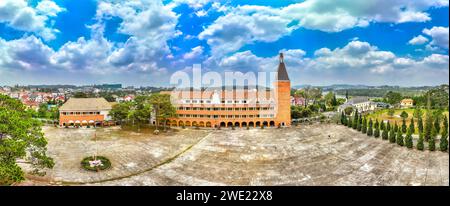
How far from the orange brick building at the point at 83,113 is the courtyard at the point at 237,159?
2949 millimetres

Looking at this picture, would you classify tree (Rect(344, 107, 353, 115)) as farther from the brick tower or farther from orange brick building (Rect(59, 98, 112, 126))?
orange brick building (Rect(59, 98, 112, 126))

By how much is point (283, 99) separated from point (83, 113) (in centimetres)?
2703

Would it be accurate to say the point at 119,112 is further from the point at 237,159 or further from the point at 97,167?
the point at 237,159

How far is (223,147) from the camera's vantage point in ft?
88.6

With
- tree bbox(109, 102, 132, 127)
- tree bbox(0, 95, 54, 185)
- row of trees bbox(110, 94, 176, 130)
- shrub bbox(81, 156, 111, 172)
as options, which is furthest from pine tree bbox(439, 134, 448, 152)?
tree bbox(109, 102, 132, 127)

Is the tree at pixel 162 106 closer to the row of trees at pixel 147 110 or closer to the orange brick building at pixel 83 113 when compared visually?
the row of trees at pixel 147 110

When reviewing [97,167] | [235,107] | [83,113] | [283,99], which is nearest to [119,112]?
[83,113]

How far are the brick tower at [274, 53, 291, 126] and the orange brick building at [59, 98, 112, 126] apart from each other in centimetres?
2331

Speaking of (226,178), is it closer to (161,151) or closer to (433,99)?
(161,151)

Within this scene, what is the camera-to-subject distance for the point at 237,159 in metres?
23.7

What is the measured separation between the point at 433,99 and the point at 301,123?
112 feet

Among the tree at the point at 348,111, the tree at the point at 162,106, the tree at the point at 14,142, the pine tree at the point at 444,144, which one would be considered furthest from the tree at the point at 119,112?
the tree at the point at 348,111

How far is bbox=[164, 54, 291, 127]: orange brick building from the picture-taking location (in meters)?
37.6
